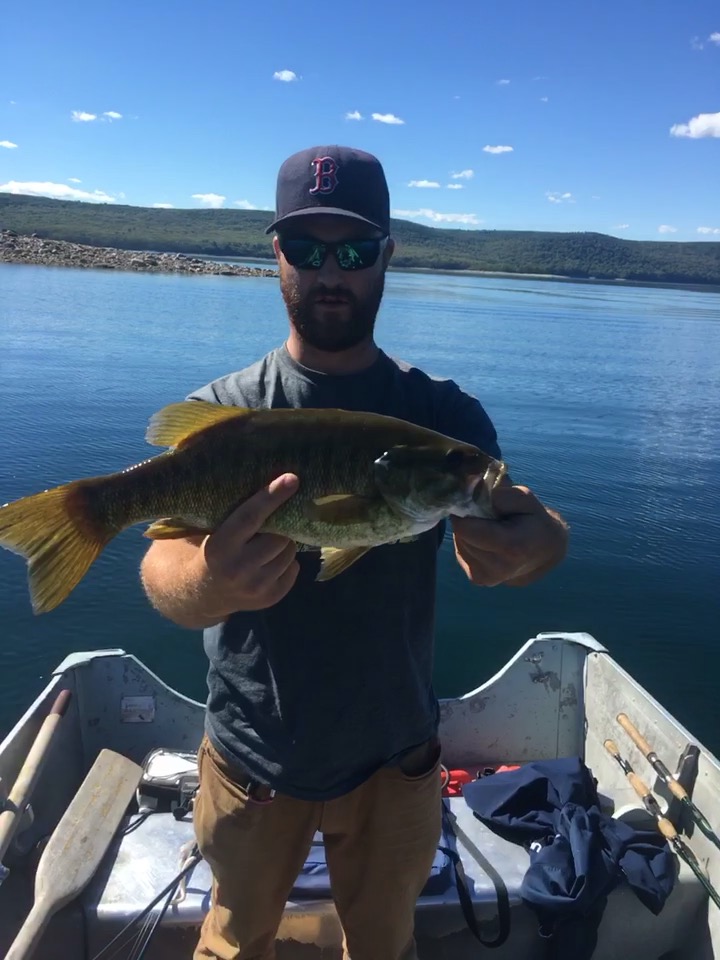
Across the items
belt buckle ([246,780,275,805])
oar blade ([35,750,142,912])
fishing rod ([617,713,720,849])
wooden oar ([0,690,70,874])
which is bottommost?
oar blade ([35,750,142,912])

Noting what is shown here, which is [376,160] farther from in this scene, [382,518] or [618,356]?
[618,356]

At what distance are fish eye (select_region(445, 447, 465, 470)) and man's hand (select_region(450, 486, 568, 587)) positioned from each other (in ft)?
0.65

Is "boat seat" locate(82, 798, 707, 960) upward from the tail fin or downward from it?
downward

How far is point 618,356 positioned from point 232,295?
136 ft

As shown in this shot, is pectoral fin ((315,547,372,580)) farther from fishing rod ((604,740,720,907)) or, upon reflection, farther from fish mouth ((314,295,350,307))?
fishing rod ((604,740,720,907))

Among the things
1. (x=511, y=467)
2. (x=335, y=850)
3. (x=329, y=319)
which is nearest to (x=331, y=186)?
(x=329, y=319)

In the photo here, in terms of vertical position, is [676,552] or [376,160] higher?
[376,160]

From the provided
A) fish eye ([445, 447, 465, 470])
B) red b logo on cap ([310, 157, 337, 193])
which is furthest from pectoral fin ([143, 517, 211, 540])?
red b logo on cap ([310, 157, 337, 193])

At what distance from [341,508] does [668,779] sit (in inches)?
145

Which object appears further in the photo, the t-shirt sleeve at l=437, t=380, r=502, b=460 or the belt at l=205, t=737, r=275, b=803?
the t-shirt sleeve at l=437, t=380, r=502, b=460

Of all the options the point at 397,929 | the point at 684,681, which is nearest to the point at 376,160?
→ the point at 397,929

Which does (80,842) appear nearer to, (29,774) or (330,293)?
(29,774)

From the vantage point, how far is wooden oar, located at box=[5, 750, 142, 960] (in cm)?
422

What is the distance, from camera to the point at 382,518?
9.61ft
